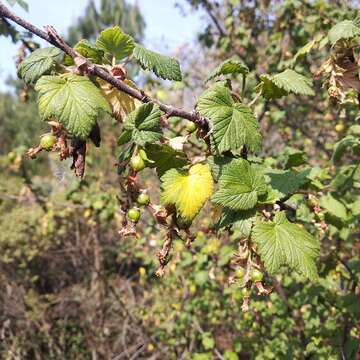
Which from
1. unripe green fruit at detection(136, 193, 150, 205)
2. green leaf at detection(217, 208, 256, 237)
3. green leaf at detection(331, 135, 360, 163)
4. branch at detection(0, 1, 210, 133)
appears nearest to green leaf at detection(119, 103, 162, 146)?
branch at detection(0, 1, 210, 133)

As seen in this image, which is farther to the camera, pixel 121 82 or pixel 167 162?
pixel 167 162

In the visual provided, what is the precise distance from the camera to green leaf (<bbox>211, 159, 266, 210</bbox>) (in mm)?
1266

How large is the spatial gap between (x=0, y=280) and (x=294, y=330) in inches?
184

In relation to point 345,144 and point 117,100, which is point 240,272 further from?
point 345,144

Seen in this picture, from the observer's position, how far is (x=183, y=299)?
4.78 meters

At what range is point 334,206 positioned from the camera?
2037 mm

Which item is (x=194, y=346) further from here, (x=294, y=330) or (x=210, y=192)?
(x=210, y=192)

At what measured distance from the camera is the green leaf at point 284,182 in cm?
145

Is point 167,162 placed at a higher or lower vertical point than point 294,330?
higher

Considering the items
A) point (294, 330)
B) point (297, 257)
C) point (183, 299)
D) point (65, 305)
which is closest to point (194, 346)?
point (183, 299)

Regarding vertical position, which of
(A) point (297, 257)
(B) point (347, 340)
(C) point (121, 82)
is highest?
(C) point (121, 82)

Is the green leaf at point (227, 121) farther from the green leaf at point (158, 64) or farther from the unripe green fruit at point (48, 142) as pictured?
the unripe green fruit at point (48, 142)

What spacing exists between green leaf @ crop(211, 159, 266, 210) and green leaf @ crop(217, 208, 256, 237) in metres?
0.04

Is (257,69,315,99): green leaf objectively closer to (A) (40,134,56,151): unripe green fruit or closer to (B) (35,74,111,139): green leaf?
(B) (35,74,111,139): green leaf
